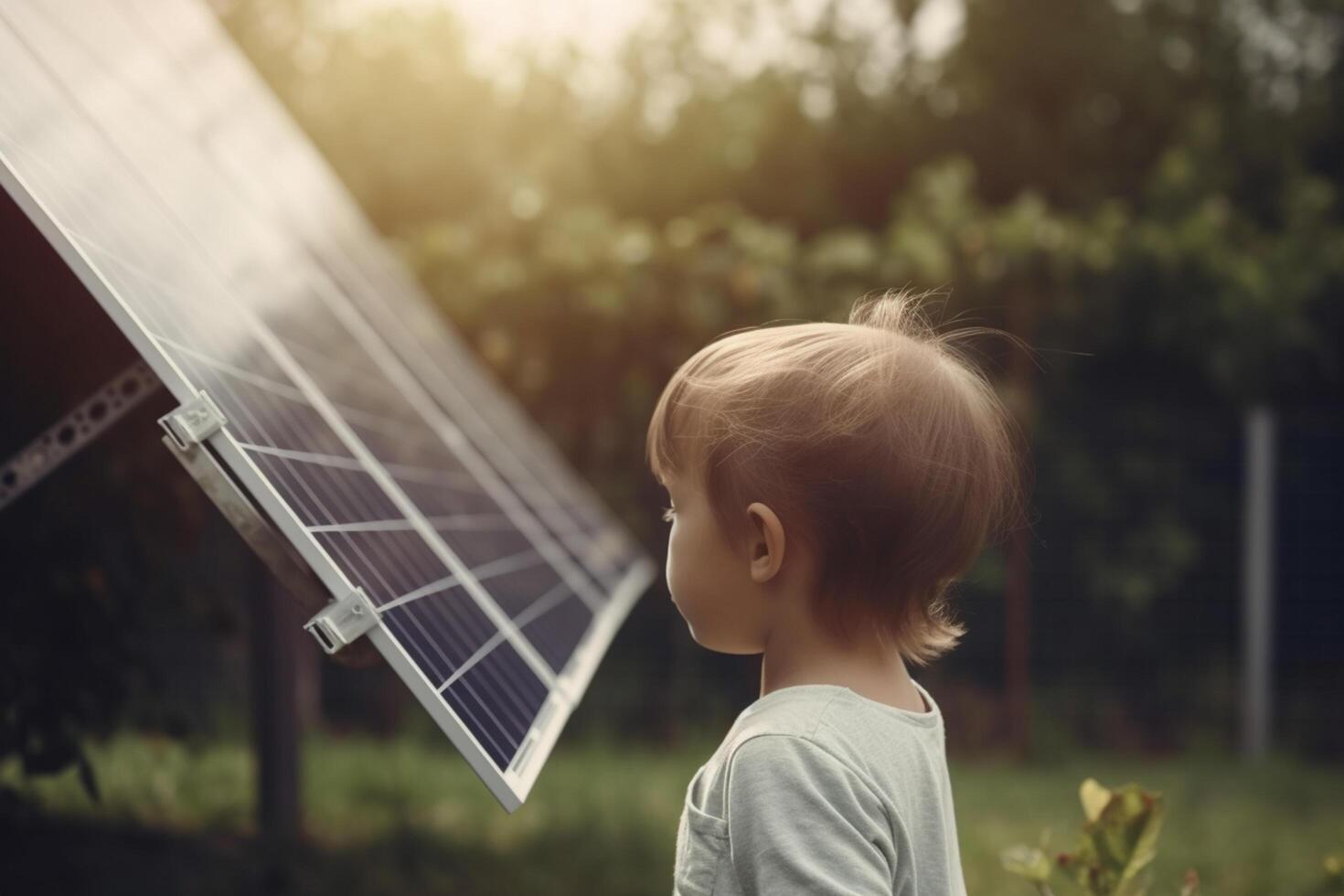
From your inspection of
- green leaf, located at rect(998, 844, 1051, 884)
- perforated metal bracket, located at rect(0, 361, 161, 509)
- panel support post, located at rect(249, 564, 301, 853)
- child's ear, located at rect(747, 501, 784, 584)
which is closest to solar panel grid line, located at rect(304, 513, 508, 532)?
perforated metal bracket, located at rect(0, 361, 161, 509)

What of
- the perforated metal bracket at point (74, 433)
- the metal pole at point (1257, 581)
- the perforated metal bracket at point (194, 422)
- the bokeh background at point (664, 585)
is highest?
the perforated metal bracket at point (74, 433)

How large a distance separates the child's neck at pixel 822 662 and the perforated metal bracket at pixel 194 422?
756 millimetres

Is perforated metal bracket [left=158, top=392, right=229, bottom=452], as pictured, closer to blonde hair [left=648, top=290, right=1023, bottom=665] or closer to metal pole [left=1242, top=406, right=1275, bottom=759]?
blonde hair [left=648, top=290, right=1023, bottom=665]

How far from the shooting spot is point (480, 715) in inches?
69.0

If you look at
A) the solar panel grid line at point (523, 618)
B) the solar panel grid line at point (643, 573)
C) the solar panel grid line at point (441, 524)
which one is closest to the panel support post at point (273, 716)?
the solar panel grid line at point (643, 573)

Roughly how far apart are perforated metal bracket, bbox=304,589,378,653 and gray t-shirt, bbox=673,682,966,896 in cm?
46

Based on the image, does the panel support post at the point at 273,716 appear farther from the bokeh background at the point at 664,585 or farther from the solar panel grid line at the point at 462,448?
the solar panel grid line at the point at 462,448

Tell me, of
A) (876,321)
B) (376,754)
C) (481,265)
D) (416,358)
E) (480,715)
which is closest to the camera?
(480,715)

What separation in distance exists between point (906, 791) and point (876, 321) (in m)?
0.69

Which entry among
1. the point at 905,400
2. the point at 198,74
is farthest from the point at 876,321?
the point at 198,74

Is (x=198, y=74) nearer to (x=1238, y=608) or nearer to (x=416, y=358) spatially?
(x=416, y=358)

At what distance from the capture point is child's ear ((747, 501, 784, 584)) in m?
1.69

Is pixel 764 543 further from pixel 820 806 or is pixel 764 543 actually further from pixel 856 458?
pixel 820 806

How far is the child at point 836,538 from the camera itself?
162 centimetres
